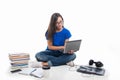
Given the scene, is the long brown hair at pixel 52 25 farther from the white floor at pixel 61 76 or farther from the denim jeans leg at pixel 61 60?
the white floor at pixel 61 76

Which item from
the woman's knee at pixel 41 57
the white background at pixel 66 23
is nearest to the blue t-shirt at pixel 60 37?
the woman's knee at pixel 41 57

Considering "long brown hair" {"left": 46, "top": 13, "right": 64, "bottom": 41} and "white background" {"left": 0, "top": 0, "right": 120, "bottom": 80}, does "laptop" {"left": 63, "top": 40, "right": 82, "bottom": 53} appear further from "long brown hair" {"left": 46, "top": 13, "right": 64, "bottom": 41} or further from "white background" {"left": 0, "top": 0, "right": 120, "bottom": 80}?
"white background" {"left": 0, "top": 0, "right": 120, "bottom": 80}

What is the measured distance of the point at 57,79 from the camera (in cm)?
242

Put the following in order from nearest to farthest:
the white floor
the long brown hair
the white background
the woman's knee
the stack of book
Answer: the white floor → the stack of book → the woman's knee → the long brown hair → the white background

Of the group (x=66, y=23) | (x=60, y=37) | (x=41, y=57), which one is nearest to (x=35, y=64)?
(x=41, y=57)

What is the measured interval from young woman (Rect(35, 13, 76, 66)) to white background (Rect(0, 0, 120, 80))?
27.8 inches

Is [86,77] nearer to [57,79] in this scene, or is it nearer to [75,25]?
[57,79]

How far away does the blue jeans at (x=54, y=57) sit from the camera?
2844 mm

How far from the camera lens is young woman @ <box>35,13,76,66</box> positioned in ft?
9.37

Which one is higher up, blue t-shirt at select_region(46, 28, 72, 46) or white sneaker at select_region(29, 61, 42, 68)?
blue t-shirt at select_region(46, 28, 72, 46)

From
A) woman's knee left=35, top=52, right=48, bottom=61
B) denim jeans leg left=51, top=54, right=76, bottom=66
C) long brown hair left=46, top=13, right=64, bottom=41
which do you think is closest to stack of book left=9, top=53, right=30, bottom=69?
woman's knee left=35, top=52, right=48, bottom=61

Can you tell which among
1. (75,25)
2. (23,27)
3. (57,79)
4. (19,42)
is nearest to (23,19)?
(23,27)

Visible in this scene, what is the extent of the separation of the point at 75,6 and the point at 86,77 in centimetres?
159

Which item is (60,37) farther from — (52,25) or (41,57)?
(41,57)
